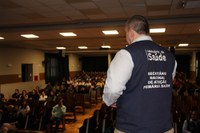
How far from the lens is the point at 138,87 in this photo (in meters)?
1.59

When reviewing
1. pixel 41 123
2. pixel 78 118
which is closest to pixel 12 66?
pixel 78 118

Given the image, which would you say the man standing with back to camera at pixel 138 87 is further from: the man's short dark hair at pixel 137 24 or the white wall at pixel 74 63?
the white wall at pixel 74 63

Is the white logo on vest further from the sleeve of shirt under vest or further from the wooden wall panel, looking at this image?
the wooden wall panel

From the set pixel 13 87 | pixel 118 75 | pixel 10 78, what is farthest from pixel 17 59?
pixel 118 75

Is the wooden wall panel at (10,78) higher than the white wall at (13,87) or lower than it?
higher

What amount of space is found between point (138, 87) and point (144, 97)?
0.07 metres

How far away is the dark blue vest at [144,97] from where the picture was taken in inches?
62.3

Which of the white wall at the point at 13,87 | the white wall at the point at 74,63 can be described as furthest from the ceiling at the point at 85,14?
the white wall at the point at 74,63

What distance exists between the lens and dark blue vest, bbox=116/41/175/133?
158 centimetres

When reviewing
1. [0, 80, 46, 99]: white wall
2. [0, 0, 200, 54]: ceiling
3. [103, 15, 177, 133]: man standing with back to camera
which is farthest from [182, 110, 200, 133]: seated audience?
[0, 80, 46, 99]: white wall

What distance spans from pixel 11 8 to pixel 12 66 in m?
8.77

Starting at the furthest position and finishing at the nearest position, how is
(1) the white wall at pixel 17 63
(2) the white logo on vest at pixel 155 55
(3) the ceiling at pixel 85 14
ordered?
(1) the white wall at pixel 17 63 → (3) the ceiling at pixel 85 14 → (2) the white logo on vest at pixel 155 55

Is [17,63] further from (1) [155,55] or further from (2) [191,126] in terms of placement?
(1) [155,55]

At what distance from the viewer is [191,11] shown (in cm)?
634
